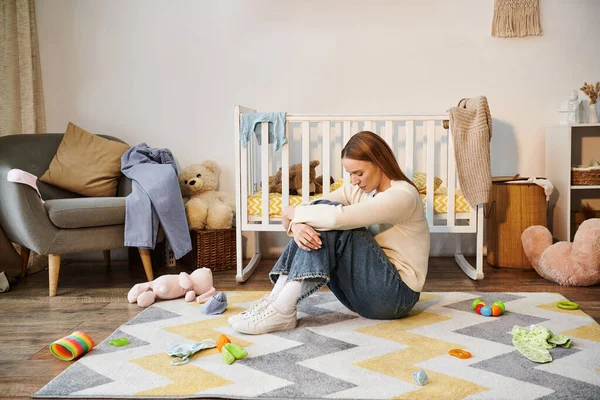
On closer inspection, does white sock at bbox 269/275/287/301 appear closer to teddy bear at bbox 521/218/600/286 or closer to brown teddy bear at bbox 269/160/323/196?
brown teddy bear at bbox 269/160/323/196

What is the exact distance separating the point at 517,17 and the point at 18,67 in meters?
2.92

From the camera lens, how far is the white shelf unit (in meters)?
3.57

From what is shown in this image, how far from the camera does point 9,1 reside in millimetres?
3734

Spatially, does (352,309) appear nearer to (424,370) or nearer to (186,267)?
(424,370)

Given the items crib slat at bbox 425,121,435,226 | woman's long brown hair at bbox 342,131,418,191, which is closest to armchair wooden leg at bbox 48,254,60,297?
woman's long brown hair at bbox 342,131,418,191

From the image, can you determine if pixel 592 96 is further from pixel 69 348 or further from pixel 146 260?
pixel 69 348

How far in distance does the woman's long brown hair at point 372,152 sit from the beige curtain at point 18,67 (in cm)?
238

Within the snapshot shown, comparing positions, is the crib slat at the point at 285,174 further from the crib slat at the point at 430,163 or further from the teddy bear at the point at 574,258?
the teddy bear at the point at 574,258

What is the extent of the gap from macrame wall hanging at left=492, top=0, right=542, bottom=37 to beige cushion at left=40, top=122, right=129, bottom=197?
2267mm

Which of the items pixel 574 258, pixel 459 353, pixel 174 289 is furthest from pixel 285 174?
pixel 459 353

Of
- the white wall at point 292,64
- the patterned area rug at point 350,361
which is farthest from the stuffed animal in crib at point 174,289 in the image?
the white wall at point 292,64

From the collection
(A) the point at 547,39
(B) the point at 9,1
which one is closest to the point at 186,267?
(B) the point at 9,1

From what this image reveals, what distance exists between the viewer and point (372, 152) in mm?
2162

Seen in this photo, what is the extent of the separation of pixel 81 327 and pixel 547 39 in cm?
300
